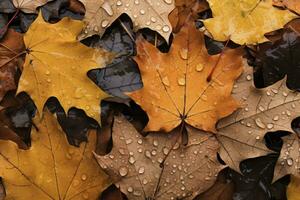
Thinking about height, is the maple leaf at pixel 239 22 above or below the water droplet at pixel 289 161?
above

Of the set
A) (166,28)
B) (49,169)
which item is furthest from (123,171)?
(166,28)

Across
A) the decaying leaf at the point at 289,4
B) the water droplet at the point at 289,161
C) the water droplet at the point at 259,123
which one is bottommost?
the water droplet at the point at 289,161

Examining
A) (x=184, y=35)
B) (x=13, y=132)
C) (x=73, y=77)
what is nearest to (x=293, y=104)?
(x=184, y=35)

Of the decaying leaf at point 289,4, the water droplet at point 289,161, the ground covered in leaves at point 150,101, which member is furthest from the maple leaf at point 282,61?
the water droplet at point 289,161

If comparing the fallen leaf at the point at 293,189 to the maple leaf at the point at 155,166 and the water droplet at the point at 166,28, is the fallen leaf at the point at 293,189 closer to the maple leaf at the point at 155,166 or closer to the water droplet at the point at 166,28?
the maple leaf at the point at 155,166

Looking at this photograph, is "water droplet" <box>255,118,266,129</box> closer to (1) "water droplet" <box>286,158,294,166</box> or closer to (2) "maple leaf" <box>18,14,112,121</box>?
(1) "water droplet" <box>286,158,294,166</box>

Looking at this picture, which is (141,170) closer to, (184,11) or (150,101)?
(150,101)

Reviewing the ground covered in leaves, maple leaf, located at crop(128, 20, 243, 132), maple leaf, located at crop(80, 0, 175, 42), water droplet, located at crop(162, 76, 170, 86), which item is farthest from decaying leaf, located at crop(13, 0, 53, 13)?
water droplet, located at crop(162, 76, 170, 86)

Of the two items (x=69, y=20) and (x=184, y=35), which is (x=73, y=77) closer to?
(x=69, y=20)
